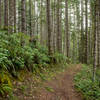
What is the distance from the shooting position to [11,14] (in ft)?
24.1

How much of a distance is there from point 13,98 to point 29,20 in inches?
627

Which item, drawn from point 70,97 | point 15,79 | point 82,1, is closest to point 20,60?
point 15,79

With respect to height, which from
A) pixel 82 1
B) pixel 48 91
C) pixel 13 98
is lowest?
pixel 48 91

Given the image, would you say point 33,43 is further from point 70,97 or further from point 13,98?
point 13,98

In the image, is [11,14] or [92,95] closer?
[92,95]

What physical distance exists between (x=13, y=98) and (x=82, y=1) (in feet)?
62.0

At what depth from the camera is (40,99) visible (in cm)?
427

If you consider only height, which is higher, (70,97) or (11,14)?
(11,14)

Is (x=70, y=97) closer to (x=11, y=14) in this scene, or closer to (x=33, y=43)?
(x=33, y=43)

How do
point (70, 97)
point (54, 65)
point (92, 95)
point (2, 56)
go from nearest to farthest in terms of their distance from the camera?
point (2, 56), point (70, 97), point (92, 95), point (54, 65)

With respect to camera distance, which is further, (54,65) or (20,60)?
(54,65)

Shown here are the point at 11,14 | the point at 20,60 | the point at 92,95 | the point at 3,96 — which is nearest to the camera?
the point at 3,96

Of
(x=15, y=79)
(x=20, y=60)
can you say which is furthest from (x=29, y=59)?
(x=15, y=79)

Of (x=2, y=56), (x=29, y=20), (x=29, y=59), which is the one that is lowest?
(x=29, y=59)
